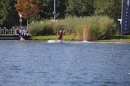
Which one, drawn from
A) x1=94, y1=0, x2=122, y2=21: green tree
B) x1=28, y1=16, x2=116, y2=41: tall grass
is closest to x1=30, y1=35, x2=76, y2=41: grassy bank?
x1=28, y1=16, x2=116, y2=41: tall grass

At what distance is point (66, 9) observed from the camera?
86375mm

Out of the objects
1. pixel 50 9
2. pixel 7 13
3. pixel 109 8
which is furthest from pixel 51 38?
pixel 50 9

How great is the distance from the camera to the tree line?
7742 cm

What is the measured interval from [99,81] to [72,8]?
59.6m

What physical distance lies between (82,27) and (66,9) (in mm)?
25029

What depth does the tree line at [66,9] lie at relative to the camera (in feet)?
254

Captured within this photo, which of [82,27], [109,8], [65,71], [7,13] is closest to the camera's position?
[65,71]

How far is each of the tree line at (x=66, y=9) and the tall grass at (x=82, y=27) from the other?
11.0 m

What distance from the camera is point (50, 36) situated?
66.7 meters

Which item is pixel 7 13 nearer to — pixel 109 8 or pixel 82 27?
pixel 109 8

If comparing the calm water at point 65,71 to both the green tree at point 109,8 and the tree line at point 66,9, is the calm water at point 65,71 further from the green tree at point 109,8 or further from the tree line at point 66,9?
the tree line at point 66,9

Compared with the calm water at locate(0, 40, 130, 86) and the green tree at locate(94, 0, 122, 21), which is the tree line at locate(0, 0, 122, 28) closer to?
the green tree at locate(94, 0, 122, 21)

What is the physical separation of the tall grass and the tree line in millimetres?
10974

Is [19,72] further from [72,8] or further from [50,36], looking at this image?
[72,8]
